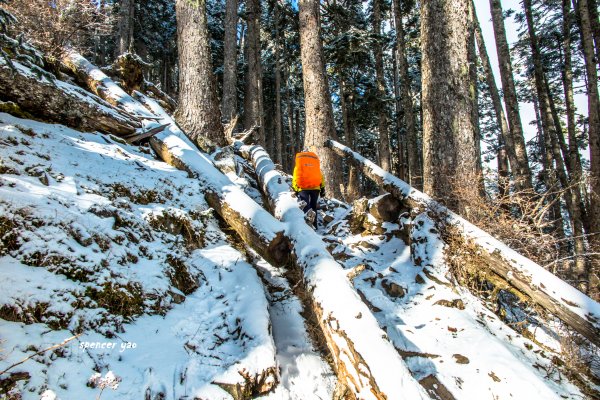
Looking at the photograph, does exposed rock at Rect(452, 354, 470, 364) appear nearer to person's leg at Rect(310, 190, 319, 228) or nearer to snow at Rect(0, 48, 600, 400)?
snow at Rect(0, 48, 600, 400)

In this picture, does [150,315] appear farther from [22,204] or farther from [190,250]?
[22,204]

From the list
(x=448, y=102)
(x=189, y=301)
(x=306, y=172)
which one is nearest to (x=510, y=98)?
(x=448, y=102)

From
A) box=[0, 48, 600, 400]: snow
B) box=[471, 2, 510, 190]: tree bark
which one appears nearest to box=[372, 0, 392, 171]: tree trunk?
box=[471, 2, 510, 190]: tree bark

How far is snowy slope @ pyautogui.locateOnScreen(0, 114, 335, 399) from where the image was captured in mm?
2129

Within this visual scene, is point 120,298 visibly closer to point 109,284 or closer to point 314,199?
point 109,284

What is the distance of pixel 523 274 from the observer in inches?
136

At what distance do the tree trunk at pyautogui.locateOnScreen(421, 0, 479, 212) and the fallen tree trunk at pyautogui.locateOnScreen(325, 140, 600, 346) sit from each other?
2.05 ft

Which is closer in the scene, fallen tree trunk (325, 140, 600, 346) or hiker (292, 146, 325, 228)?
fallen tree trunk (325, 140, 600, 346)

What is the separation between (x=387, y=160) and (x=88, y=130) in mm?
12094

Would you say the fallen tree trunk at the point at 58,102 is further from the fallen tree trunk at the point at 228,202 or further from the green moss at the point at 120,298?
the green moss at the point at 120,298

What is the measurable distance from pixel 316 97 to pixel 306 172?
2.34 metres

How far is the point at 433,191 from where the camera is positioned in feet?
17.1

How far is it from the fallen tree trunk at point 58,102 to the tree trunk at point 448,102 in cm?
534

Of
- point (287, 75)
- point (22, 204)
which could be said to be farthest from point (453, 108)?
point (287, 75)
